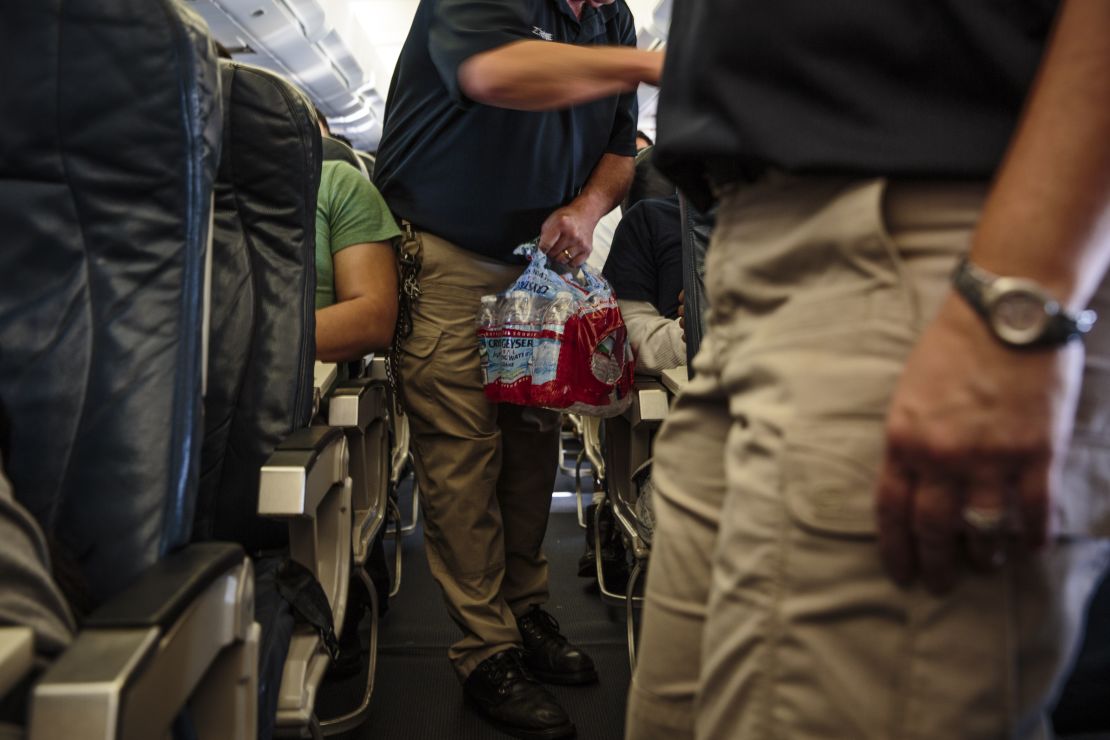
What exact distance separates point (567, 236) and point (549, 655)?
3.35ft

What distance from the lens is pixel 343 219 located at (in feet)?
7.47

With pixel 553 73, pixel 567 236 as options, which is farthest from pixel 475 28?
pixel 567 236

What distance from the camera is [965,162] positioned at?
601mm

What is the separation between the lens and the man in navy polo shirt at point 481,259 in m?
2.02

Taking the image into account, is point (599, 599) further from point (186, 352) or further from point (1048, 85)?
point (1048, 85)

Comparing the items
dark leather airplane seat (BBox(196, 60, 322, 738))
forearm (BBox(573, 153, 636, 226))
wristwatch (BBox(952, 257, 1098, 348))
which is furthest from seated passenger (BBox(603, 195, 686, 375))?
wristwatch (BBox(952, 257, 1098, 348))

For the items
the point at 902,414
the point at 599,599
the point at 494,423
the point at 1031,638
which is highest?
the point at 902,414

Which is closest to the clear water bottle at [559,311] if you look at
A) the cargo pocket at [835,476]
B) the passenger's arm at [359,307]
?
the passenger's arm at [359,307]

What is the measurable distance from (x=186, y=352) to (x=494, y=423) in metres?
1.10

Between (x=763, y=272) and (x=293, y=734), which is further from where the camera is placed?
(x=293, y=734)

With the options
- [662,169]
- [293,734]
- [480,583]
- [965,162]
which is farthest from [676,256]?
[965,162]

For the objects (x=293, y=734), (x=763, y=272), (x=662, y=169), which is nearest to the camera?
(x=763, y=272)

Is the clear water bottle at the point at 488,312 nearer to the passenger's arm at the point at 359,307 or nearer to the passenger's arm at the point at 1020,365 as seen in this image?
the passenger's arm at the point at 359,307

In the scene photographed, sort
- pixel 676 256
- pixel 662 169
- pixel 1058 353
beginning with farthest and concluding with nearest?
pixel 676 256
pixel 662 169
pixel 1058 353
